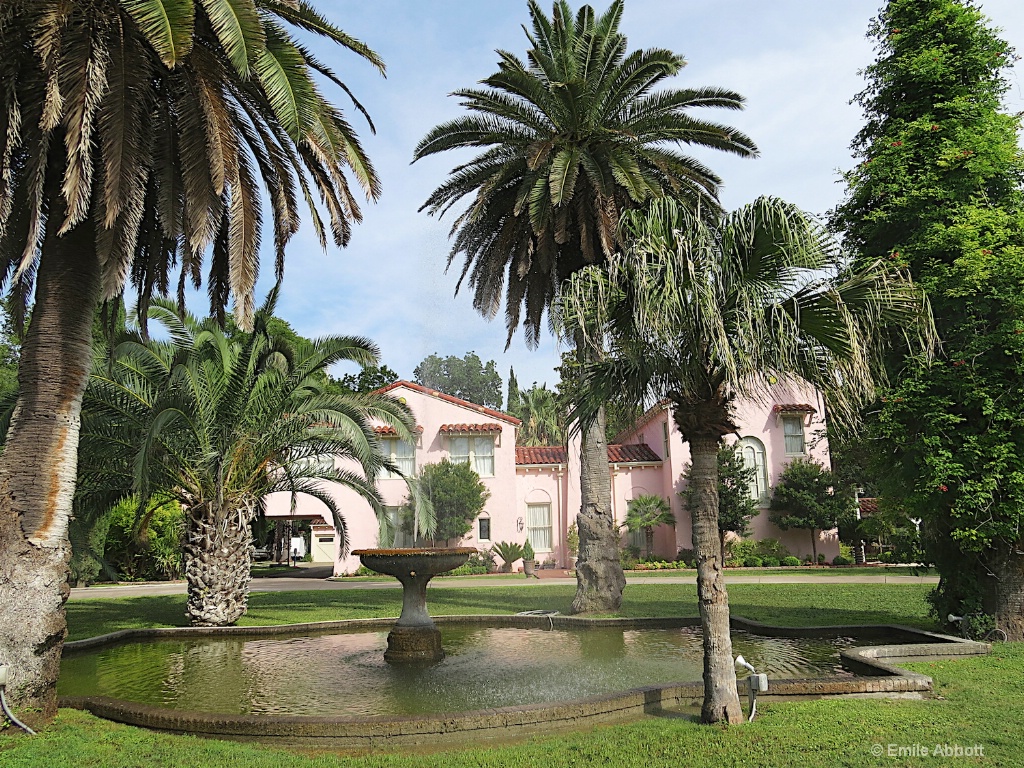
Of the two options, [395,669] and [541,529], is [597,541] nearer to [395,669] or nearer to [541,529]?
[395,669]

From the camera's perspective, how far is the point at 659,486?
33.7m

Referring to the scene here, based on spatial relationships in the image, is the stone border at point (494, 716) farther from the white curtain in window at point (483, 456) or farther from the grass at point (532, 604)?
the white curtain in window at point (483, 456)

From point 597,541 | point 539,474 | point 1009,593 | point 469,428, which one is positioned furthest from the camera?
point 539,474

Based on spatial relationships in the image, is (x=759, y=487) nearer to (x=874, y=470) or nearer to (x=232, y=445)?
(x=874, y=470)

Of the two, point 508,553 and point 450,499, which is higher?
point 450,499

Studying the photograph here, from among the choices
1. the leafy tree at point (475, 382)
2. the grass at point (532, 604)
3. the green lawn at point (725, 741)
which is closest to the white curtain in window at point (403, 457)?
the grass at point (532, 604)

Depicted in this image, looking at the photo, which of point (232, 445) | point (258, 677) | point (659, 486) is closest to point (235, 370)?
point (232, 445)

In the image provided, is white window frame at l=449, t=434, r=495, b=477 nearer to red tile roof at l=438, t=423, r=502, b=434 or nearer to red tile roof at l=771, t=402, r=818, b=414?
red tile roof at l=438, t=423, r=502, b=434

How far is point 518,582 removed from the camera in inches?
1008

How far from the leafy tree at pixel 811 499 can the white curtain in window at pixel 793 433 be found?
1656 millimetres

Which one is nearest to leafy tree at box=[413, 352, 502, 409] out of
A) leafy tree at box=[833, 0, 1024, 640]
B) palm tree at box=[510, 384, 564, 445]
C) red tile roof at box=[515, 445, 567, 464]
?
palm tree at box=[510, 384, 564, 445]

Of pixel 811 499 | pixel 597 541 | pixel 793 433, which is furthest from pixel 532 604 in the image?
pixel 793 433

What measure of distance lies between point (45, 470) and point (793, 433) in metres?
31.5

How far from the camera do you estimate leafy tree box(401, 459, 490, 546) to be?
30.8 m
